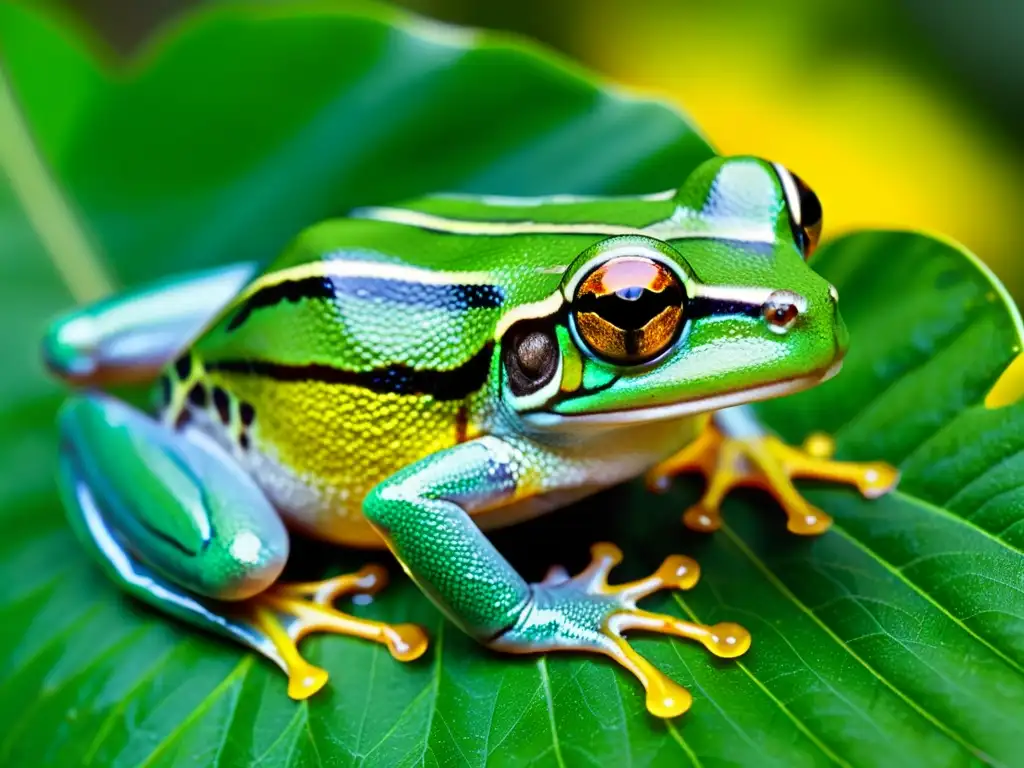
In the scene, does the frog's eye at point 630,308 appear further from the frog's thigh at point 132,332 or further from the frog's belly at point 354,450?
the frog's thigh at point 132,332

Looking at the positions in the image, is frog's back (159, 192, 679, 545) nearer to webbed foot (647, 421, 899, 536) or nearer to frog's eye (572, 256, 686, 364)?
frog's eye (572, 256, 686, 364)

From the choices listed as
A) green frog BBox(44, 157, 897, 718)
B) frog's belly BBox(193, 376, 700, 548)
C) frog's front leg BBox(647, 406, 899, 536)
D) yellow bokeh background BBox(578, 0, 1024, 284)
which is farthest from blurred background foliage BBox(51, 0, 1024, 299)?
frog's belly BBox(193, 376, 700, 548)

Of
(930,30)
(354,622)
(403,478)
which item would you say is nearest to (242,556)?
(354,622)

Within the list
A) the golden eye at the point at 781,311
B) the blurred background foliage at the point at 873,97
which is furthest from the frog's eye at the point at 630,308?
the blurred background foliage at the point at 873,97

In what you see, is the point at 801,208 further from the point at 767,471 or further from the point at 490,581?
the point at 490,581

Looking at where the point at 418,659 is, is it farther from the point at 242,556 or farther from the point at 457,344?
the point at 457,344

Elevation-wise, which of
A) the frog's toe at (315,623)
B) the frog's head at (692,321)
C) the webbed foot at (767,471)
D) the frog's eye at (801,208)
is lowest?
the frog's toe at (315,623)
